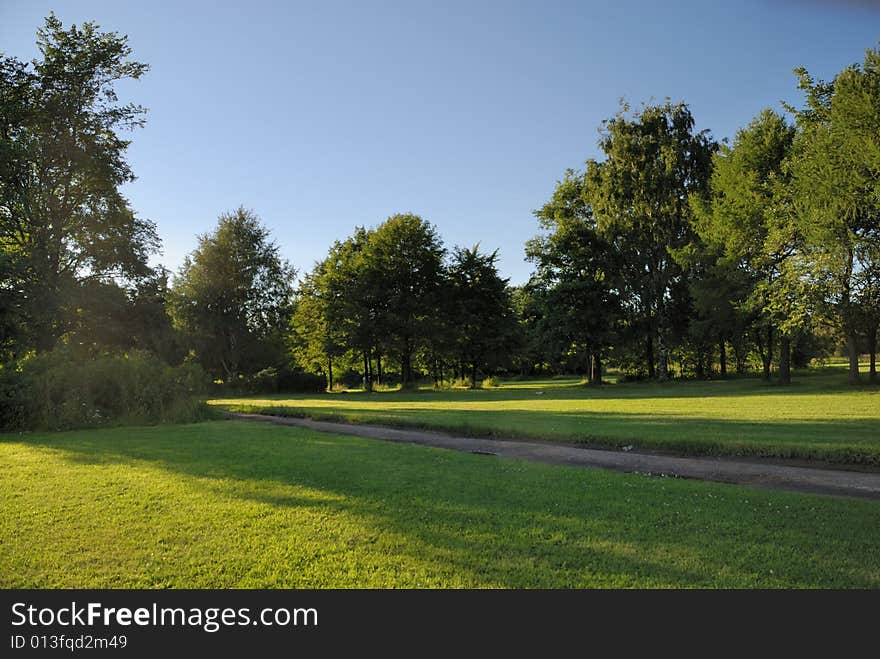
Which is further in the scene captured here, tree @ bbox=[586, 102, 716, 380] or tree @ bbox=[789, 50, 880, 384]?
tree @ bbox=[586, 102, 716, 380]

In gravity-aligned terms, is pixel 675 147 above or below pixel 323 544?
above

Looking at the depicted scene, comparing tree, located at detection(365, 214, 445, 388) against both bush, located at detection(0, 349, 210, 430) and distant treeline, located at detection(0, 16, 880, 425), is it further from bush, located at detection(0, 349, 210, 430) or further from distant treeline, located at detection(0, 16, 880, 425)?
bush, located at detection(0, 349, 210, 430)

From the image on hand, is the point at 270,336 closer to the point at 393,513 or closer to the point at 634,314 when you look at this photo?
the point at 634,314

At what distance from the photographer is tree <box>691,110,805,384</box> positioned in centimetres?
2928

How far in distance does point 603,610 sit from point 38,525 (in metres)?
5.80

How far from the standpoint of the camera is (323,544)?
464 centimetres

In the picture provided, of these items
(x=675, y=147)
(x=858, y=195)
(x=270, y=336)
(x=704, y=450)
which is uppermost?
(x=675, y=147)

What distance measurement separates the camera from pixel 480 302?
151ft

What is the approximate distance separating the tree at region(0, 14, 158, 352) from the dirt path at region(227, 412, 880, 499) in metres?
21.0

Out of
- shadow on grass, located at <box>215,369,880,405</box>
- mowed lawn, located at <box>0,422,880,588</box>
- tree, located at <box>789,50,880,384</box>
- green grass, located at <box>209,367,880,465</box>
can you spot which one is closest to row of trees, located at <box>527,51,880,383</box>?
tree, located at <box>789,50,880,384</box>

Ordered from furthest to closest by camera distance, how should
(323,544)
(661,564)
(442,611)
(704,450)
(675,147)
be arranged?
(675,147) → (704,450) → (323,544) → (661,564) → (442,611)

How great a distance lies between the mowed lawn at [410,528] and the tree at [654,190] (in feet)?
108

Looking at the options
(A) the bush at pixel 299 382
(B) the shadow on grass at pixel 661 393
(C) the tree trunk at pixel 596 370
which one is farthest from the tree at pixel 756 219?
(A) the bush at pixel 299 382

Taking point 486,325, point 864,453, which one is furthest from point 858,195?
point 486,325
